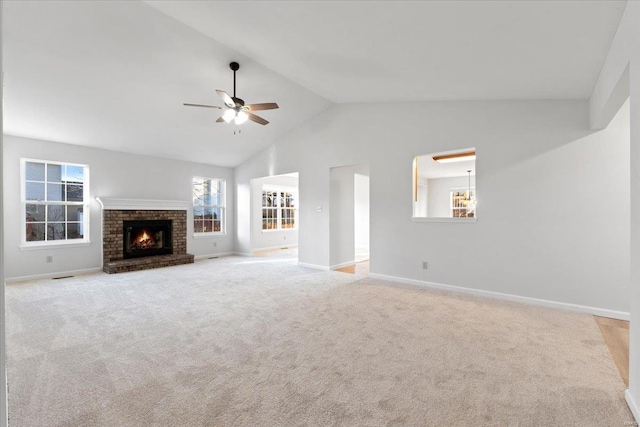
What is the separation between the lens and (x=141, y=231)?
692 cm

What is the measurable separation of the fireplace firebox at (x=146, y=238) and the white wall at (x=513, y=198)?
452cm

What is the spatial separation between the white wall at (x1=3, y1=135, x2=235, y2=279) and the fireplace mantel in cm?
18

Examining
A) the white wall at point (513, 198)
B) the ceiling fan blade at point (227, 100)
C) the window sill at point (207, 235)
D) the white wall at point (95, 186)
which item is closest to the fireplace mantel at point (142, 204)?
the white wall at point (95, 186)

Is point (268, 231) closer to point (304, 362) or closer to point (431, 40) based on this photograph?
point (304, 362)

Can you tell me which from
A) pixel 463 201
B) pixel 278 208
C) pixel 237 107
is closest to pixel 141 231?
pixel 278 208

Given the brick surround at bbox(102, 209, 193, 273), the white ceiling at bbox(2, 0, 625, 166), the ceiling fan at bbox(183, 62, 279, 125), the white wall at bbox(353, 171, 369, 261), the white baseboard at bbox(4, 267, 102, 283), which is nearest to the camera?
the white ceiling at bbox(2, 0, 625, 166)

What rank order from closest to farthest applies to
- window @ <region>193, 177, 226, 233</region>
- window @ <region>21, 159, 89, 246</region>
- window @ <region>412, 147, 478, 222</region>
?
1. window @ <region>21, 159, 89, 246</region>
2. window @ <region>193, 177, 226, 233</region>
3. window @ <region>412, 147, 478, 222</region>

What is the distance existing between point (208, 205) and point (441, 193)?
7.05 meters

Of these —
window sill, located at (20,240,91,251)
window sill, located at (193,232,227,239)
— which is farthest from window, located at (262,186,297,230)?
window sill, located at (20,240,91,251)

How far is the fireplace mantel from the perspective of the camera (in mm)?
6237

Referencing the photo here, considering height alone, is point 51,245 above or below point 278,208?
below

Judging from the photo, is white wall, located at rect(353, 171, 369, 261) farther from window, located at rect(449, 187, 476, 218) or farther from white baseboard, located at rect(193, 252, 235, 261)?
white baseboard, located at rect(193, 252, 235, 261)

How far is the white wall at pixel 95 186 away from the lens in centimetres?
529

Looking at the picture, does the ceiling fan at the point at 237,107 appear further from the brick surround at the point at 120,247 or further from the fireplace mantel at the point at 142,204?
the brick surround at the point at 120,247
